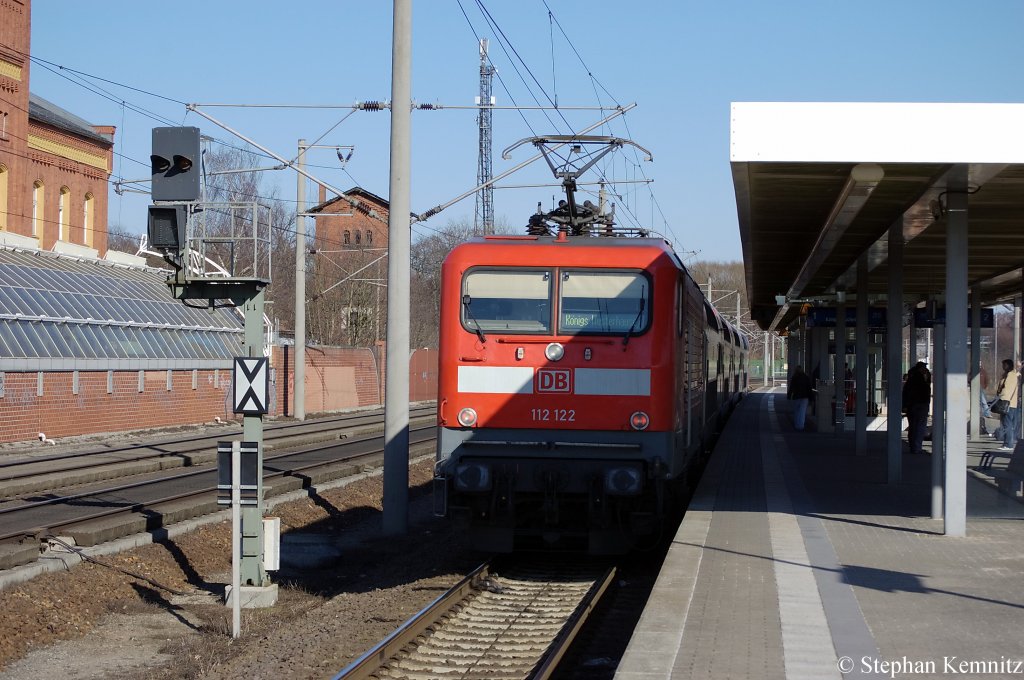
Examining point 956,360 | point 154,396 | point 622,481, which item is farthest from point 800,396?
point 622,481

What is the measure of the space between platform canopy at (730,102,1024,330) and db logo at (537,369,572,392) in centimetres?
247

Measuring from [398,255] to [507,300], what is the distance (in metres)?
3.29

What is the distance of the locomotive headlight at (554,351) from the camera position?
11.0 metres

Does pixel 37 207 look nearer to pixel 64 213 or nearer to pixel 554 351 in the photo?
pixel 64 213

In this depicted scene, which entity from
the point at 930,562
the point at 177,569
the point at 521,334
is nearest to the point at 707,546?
the point at 930,562

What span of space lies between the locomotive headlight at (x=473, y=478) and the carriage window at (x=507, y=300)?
1375mm

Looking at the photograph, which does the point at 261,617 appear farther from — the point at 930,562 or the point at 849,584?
the point at 930,562

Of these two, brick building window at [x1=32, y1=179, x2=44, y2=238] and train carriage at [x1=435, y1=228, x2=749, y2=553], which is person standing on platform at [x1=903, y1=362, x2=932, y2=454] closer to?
train carriage at [x1=435, y1=228, x2=749, y2=553]

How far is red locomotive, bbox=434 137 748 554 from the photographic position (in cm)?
1069

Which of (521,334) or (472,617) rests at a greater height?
(521,334)

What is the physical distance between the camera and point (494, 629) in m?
8.99

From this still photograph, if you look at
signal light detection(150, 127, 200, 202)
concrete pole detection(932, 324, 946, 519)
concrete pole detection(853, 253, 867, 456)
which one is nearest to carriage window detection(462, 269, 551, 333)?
signal light detection(150, 127, 200, 202)

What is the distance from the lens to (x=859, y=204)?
40.0 ft

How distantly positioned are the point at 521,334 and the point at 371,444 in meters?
16.7
